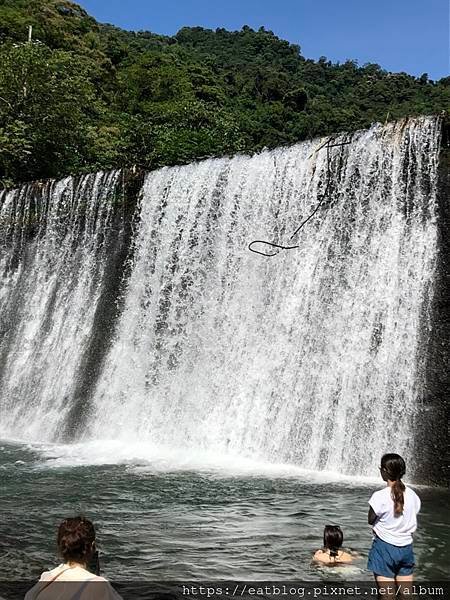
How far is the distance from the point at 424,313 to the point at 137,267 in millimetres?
7603

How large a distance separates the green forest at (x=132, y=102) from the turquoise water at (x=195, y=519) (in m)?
8.94

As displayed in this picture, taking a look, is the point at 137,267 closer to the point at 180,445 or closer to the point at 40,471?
the point at 180,445

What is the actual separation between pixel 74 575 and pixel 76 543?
0.43 ft

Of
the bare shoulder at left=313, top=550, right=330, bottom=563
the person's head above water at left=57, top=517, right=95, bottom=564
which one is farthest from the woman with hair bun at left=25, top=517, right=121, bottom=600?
the bare shoulder at left=313, top=550, right=330, bottom=563

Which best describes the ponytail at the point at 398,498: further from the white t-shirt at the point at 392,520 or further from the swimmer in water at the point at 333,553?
the swimmer in water at the point at 333,553

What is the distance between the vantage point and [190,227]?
15641 mm

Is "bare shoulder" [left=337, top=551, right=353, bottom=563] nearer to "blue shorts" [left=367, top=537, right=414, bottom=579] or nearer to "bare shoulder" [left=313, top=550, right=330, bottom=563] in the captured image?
"bare shoulder" [left=313, top=550, right=330, bottom=563]

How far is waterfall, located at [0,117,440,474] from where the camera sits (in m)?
11.5

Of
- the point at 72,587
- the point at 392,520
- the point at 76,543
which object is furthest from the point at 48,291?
the point at 72,587

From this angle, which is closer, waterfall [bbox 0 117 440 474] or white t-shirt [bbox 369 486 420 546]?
white t-shirt [bbox 369 486 420 546]

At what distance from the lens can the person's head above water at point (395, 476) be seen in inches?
161

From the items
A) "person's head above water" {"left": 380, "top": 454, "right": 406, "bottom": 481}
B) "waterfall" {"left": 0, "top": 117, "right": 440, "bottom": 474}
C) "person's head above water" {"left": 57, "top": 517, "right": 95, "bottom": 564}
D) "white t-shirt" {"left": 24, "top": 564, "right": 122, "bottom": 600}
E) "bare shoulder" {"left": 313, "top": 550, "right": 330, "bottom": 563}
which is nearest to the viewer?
"white t-shirt" {"left": 24, "top": 564, "right": 122, "bottom": 600}

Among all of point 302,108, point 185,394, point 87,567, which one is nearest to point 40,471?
point 185,394

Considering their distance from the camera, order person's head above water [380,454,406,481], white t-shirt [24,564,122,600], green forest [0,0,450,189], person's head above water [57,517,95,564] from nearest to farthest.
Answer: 1. white t-shirt [24,564,122,600]
2. person's head above water [57,517,95,564]
3. person's head above water [380,454,406,481]
4. green forest [0,0,450,189]
